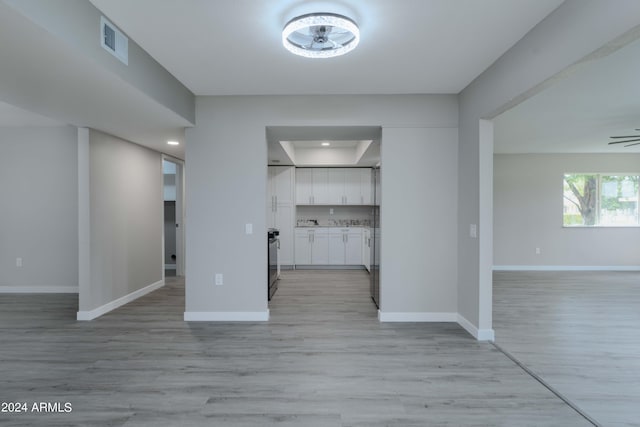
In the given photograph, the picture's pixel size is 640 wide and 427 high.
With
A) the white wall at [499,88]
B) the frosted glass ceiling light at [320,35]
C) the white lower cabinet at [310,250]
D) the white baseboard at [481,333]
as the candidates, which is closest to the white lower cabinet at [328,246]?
the white lower cabinet at [310,250]

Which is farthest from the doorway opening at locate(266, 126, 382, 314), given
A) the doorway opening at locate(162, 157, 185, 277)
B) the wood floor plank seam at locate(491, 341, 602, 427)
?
the wood floor plank seam at locate(491, 341, 602, 427)

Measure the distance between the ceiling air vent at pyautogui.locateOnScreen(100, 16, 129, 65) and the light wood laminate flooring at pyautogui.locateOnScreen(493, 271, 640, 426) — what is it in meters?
3.85

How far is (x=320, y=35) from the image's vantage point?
7.13 feet

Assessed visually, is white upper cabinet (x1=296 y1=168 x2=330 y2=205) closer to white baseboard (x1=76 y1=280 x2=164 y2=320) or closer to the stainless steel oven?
the stainless steel oven

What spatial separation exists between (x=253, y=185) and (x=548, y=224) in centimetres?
634

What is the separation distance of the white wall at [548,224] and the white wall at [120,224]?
6.58 meters

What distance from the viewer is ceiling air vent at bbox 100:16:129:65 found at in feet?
6.80

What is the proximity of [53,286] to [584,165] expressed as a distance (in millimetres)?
9946

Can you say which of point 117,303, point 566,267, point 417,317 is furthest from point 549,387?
point 566,267

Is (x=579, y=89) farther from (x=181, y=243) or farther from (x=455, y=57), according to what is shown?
(x=181, y=243)

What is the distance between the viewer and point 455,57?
269cm

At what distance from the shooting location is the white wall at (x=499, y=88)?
1.71m

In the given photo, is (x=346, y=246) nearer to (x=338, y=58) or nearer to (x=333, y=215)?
(x=333, y=215)

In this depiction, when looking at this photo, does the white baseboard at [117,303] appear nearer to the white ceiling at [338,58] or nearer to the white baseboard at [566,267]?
the white ceiling at [338,58]
